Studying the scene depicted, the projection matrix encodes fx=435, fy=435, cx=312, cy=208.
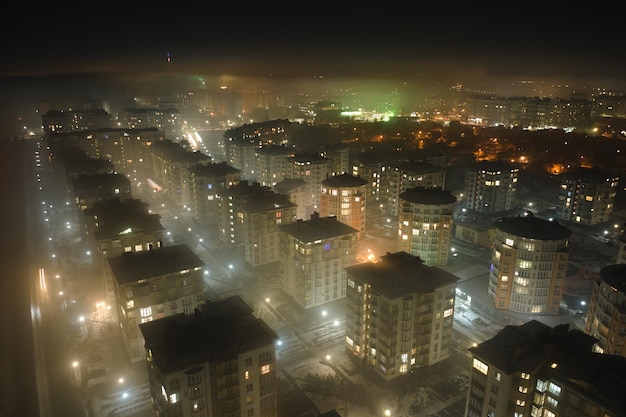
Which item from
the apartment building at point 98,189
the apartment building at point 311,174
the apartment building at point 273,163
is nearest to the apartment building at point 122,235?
the apartment building at point 98,189

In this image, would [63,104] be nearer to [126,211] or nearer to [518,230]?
[126,211]

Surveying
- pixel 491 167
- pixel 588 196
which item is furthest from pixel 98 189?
pixel 588 196

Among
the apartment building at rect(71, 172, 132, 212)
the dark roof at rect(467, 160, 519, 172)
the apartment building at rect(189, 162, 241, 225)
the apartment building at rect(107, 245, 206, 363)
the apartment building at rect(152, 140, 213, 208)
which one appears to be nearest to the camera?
the apartment building at rect(107, 245, 206, 363)

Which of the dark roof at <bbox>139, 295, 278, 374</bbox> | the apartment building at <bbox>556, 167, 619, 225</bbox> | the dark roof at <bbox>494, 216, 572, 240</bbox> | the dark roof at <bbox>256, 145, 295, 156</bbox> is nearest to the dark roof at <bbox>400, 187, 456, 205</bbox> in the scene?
the dark roof at <bbox>494, 216, 572, 240</bbox>

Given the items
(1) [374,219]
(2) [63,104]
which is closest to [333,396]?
(1) [374,219]

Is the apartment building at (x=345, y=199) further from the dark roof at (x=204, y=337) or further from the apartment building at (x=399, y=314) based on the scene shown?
the dark roof at (x=204, y=337)

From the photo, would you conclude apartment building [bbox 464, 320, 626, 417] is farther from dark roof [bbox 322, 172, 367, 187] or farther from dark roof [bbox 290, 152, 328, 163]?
dark roof [bbox 290, 152, 328, 163]
